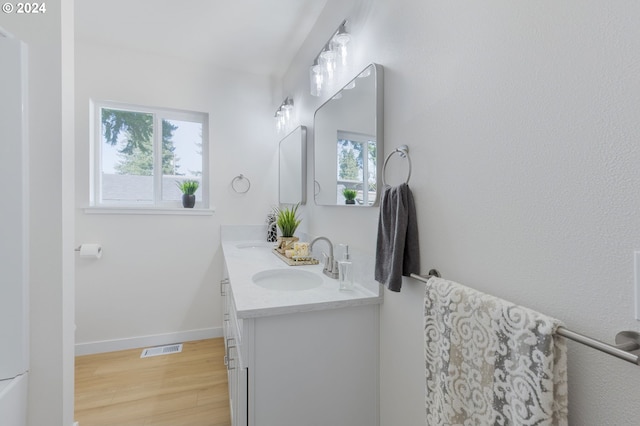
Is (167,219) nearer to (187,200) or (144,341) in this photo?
(187,200)

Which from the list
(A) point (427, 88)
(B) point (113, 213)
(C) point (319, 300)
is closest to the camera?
(A) point (427, 88)

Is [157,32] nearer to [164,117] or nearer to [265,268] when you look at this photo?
[164,117]

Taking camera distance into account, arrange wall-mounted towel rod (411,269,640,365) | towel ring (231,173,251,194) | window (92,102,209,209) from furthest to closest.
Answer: towel ring (231,173,251,194)
window (92,102,209,209)
wall-mounted towel rod (411,269,640,365)

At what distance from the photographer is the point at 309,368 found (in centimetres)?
113

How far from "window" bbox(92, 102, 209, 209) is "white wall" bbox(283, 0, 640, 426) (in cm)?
219

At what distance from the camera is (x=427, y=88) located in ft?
3.23

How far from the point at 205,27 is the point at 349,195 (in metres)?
1.74

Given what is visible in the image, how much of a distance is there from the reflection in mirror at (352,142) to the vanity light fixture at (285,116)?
0.67 metres

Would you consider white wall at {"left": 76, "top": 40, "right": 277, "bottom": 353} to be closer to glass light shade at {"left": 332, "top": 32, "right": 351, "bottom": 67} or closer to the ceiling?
the ceiling

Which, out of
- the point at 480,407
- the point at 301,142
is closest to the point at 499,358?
the point at 480,407

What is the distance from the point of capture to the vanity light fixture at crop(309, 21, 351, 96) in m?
1.47

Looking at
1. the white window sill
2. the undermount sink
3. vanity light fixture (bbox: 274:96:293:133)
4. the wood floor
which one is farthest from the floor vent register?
vanity light fixture (bbox: 274:96:293:133)

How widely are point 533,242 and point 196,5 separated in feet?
7.48

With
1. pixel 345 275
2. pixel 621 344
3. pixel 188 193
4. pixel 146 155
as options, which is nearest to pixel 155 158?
pixel 146 155
